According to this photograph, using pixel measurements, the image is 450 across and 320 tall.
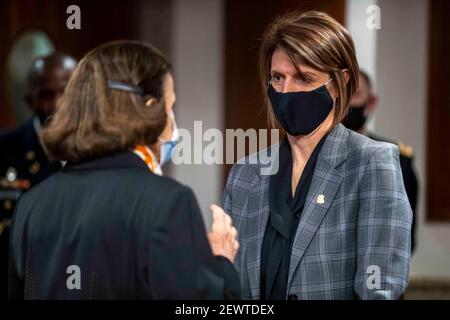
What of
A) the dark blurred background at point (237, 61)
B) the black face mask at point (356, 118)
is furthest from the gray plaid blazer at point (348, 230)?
the dark blurred background at point (237, 61)

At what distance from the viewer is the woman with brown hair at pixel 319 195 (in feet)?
5.63

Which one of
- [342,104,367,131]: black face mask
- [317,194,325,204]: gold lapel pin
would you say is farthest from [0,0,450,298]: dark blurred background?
[317,194,325,204]: gold lapel pin

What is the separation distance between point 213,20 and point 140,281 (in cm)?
326

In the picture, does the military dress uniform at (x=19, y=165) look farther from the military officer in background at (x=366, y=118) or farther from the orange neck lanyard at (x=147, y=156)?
the orange neck lanyard at (x=147, y=156)

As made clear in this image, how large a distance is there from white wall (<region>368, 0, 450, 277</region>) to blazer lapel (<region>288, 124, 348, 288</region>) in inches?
130

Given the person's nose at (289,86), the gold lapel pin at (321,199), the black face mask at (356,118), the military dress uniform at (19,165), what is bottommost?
the military dress uniform at (19,165)

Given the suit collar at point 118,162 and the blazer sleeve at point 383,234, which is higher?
the suit collar at point 118,162

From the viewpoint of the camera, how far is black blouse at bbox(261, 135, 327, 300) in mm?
1789

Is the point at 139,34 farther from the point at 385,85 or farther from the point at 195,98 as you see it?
the point at 385,85

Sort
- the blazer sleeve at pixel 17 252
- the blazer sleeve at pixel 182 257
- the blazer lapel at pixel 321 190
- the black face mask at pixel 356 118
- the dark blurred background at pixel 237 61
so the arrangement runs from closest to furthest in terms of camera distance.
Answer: the blazer sleeve at pixel 182 257, the blazer sleeve at pixel 17 252, the blazer lapel at pixel 321 190, the black face mask at pixel 356 118, the dark blurred background at pixel 237 61

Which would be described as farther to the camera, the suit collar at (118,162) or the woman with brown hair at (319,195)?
the woman with brown hair at (319,195)

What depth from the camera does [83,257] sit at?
155 centimetres

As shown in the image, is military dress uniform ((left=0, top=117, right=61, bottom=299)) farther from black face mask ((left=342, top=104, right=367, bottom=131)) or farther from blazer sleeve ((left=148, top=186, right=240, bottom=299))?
blazer sleeve ((left=148, top=186, right=240, bottom=299))
